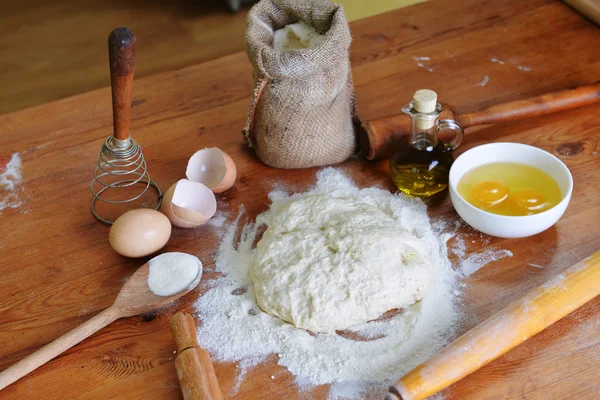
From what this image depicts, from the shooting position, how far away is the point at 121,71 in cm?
104

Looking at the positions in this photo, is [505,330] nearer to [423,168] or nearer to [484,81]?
[423,168]

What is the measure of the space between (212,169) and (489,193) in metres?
0.62

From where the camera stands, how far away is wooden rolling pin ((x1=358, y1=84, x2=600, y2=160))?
137 centimetres

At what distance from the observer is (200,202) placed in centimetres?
129

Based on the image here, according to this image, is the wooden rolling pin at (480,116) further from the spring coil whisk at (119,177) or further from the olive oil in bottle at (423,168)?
the spring coil whisk at (119,177)

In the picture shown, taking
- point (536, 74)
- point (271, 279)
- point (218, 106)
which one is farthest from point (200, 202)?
point (536, 74)

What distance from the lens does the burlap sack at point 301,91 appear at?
122 cm

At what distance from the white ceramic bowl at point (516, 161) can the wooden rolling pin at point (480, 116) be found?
14 cm

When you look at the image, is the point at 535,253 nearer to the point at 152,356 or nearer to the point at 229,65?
the point at 152,356

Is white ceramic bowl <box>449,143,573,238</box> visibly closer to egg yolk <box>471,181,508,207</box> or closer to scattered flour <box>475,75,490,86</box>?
egg yolk <box>471,181,508,207</box>

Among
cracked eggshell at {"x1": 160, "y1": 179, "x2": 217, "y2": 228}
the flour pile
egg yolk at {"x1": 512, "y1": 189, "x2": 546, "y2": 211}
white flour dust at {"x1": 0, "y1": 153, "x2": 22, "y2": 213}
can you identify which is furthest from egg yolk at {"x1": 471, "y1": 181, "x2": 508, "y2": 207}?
white flour dust at {"x1": 0, "y1": 153, "x2": 22, "y2": 213}

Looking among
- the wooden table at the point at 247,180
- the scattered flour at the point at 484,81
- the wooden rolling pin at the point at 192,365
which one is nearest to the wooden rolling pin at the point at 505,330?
the wooden table at the point at 247,180

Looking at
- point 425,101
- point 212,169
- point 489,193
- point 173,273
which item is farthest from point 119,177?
point 489,193

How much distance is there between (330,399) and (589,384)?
0.42 metres
